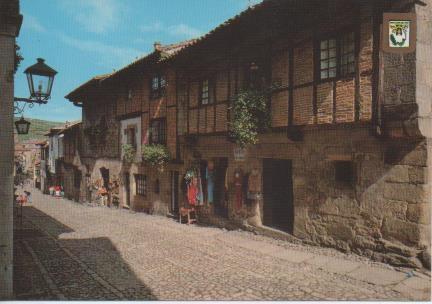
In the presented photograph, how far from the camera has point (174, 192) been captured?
14492mm

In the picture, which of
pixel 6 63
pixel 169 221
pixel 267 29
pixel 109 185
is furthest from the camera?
pixel 109 185

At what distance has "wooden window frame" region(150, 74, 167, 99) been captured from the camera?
14.6 m

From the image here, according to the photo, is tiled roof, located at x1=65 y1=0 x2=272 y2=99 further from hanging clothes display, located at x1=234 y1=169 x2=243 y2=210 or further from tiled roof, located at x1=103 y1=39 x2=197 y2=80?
hanging clothes display, located at x1=234 y1=169 x2=243 y2=210

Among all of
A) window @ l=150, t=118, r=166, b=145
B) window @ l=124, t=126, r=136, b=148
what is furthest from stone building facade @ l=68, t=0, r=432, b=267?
window @ l=124, t=126, r=136, b=148

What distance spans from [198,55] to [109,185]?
10878 mm

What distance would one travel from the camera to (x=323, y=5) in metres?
7.81

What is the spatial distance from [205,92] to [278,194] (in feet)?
14.6

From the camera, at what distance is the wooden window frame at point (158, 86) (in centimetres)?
1457

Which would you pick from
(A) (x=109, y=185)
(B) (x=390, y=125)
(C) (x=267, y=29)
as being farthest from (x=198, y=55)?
(A) (x=109, y=185)

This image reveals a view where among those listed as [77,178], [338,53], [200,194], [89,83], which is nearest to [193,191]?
[200,194]

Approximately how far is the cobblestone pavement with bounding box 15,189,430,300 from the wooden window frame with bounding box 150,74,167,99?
6.62m

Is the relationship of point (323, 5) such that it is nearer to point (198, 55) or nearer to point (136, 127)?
point (198, 55)

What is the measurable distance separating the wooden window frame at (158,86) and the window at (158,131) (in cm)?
115


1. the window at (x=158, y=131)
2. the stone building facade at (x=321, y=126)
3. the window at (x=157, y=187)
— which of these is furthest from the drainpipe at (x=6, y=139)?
the window at (x=157, y=187)
